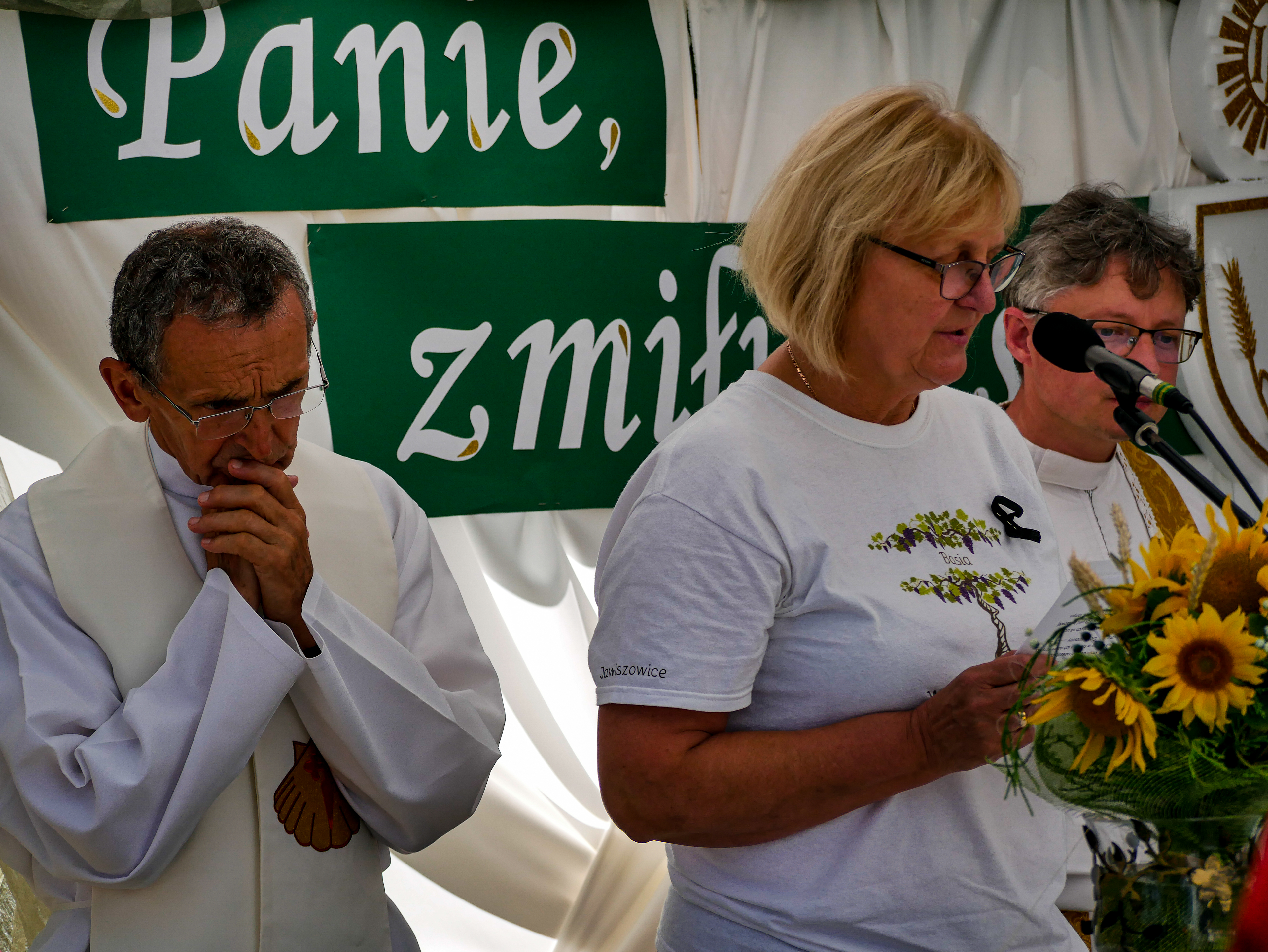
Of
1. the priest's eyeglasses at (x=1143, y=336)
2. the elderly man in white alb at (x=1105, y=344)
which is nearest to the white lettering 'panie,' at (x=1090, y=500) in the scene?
the elderly man in white alb at (x=1105, y=344)

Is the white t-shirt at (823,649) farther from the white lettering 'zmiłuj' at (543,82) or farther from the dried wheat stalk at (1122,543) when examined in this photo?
the white lettering 'zmiłuj' at (543,82)

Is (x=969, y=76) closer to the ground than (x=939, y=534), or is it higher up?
higher up

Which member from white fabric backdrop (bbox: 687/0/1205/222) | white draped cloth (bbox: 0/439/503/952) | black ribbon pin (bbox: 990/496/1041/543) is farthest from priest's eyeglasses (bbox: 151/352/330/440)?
white fabric backdrop (bbox: 687/0/1205/222)

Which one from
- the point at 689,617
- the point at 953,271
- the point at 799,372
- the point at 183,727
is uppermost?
the point at 953,271

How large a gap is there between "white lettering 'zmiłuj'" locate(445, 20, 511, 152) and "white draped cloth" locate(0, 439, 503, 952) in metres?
1.30

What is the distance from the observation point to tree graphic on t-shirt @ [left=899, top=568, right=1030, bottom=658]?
4.68ft

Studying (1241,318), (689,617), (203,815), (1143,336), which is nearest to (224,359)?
(203,815)

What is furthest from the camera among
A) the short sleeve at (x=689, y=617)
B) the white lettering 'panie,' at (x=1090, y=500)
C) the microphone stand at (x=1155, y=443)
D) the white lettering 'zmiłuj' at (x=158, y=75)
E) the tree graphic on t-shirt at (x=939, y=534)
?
the white lettering 'zmiłuj' at (x=158, y=75)

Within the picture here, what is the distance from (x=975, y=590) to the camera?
146 cm

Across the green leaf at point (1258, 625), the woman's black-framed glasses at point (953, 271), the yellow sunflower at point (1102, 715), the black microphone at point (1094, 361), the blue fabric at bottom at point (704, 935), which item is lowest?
the blue fabric at bottom at point (704, 935)

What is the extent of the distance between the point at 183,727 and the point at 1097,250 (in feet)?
6.23

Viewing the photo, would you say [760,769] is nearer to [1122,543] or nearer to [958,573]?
[958,573]

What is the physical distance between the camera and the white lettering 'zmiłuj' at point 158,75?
243 centimetres

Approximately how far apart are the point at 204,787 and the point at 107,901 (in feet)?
0.80
